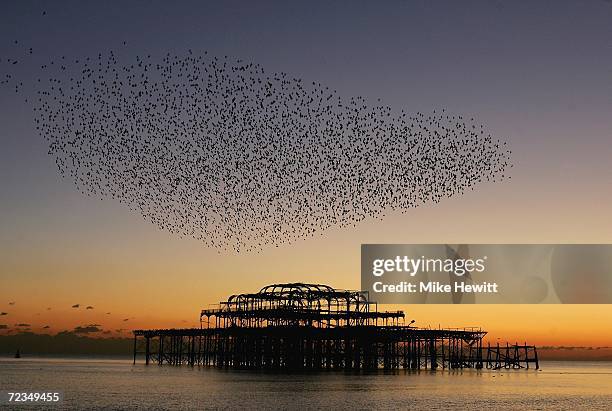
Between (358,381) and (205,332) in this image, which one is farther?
(205,332)

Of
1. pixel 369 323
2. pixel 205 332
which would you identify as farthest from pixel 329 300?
pixel 205 332

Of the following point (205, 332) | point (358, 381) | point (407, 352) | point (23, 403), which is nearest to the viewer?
point (23, 403)

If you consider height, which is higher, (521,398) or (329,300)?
(329,300)

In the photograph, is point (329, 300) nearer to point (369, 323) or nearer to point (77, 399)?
point (369, 323)

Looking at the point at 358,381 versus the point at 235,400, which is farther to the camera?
the point at 358,381

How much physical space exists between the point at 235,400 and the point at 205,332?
182 ft

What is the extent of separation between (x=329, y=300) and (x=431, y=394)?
1472 inches

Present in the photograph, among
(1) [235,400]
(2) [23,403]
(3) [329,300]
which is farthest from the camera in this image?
(3) [329,300]

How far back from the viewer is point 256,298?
356 feet

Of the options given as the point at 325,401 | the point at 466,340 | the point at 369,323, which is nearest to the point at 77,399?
the point at 325,401

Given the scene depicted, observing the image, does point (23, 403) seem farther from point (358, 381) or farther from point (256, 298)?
point (256, 298)

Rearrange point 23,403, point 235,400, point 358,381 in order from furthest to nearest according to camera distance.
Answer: point 358,381 → point 235,400 → point 23,403

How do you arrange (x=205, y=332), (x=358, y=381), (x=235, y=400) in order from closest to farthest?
(x=235, y=400) → (x=358, y=381) → (x=205, y=332)

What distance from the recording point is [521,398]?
7150cm
